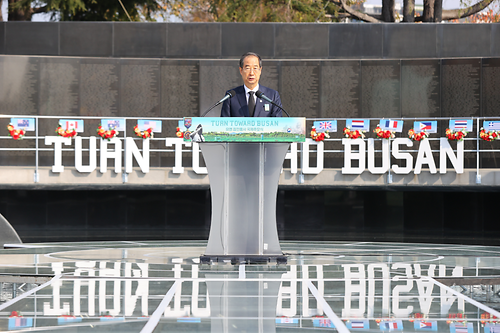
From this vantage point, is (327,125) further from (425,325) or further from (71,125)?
(425,325)

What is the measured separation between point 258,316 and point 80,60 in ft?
34.2

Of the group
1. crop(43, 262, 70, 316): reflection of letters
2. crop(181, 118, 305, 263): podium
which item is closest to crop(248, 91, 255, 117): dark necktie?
crop(181, 118, 305, 263): podium

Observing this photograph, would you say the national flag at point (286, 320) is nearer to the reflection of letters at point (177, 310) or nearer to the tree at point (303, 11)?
the reflection of letters at point (177, 310)

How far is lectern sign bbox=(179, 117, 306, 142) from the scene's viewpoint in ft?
14.8

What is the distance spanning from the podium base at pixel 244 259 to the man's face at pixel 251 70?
123 centimetres

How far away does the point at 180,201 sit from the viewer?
11945 millimetres

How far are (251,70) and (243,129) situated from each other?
1.53ft

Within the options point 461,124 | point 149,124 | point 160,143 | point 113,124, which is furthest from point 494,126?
point 113,124

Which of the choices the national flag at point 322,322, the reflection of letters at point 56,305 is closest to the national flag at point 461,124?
the reflection of letters at point 56,305

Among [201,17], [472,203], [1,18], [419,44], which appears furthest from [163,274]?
[201,17]

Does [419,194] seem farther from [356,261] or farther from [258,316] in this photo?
[258,316]

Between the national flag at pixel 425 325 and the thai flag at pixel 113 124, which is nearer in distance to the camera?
the national flag at pixel 425 325

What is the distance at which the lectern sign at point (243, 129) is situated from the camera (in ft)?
14.8

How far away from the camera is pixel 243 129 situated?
4516mm
